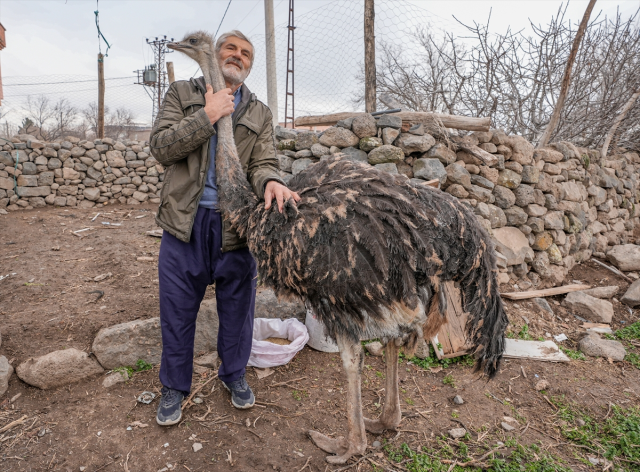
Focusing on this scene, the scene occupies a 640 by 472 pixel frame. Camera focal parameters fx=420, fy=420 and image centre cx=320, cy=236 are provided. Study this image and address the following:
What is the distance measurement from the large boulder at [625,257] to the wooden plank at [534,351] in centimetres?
351

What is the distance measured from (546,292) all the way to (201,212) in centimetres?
449

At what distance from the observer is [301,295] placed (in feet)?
7.04

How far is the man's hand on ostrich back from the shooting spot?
2.04 metres

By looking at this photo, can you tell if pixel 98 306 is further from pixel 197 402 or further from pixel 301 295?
pixel 301 295

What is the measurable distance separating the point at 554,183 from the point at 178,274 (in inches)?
213

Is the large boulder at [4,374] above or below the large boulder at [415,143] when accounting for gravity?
below

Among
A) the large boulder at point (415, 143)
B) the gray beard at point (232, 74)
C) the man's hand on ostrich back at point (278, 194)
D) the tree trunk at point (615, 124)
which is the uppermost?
the tree trunk at point (615, 124)

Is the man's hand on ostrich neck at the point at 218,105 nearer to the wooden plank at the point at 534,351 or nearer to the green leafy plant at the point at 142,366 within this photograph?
the green leafy plant at the point at 142,366

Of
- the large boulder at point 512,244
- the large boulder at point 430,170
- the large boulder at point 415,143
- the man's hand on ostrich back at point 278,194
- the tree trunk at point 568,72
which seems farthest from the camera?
the tree trunk at point 568,72

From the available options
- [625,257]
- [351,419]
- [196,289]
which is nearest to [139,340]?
[196,289]

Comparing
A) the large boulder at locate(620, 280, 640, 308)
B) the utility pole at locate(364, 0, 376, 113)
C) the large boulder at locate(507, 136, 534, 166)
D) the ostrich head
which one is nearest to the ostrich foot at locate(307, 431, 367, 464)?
the ostrich head

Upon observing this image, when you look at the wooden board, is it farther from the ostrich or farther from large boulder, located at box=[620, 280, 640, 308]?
large boulder, located at box=[620, 280, 640, 308]

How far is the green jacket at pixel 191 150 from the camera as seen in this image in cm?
218

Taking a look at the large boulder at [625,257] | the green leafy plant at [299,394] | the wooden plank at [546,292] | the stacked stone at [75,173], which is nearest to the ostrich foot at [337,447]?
the green leafy plant at [299,394]
